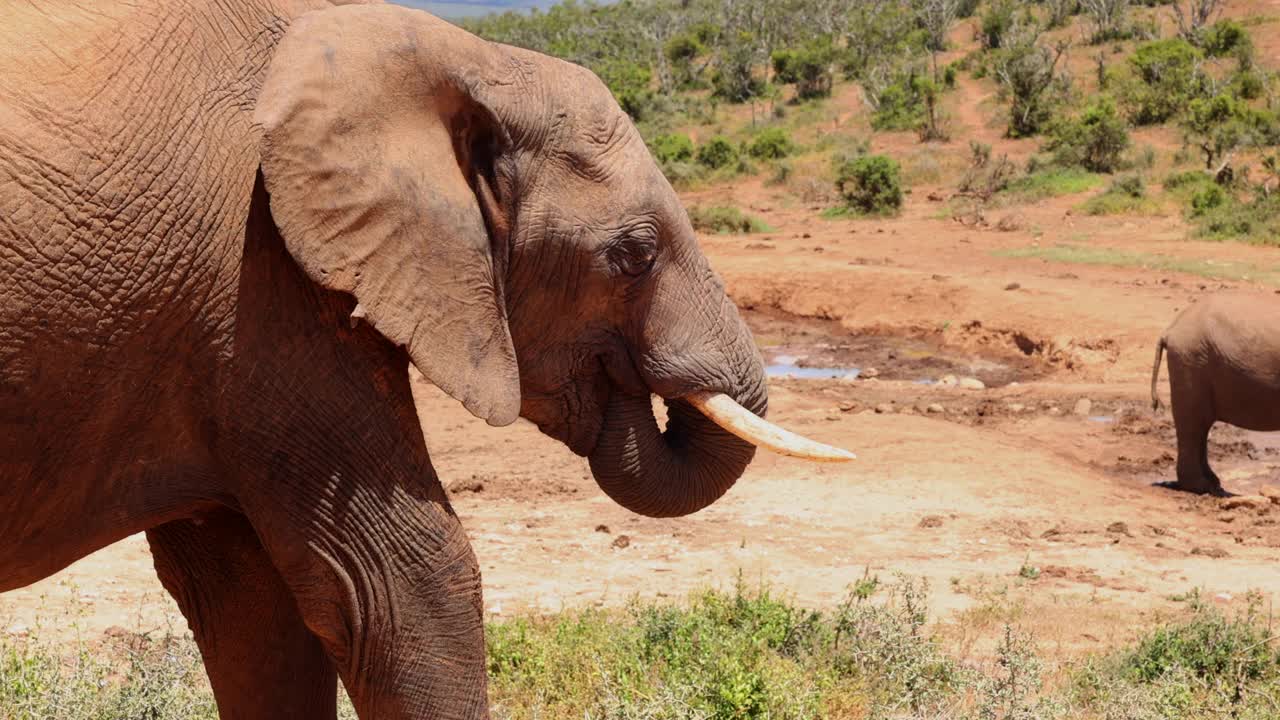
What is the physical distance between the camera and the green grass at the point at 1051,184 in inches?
842

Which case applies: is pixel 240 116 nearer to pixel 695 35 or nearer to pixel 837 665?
pixel 837 665

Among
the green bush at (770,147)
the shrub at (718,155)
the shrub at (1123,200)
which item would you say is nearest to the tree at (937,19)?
the green bush at (770,147)

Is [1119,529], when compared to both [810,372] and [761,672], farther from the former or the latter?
[810,372]

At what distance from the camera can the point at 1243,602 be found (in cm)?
681

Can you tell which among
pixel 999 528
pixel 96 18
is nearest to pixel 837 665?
pixel 999 528

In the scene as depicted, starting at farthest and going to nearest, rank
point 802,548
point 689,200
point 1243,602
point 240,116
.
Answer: point 689,200, point 802,548, point 1243,602, point 240,116

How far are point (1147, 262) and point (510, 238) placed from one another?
1444 cm

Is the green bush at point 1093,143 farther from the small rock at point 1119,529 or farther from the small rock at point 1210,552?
the small rock at point 1210,552

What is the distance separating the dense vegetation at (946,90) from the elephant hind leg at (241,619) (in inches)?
618

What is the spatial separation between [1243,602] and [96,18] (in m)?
5.84

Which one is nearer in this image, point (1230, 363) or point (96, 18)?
point (96, 18)

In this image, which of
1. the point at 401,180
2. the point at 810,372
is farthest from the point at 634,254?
the point at 810,372

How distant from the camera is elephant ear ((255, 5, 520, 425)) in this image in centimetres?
264

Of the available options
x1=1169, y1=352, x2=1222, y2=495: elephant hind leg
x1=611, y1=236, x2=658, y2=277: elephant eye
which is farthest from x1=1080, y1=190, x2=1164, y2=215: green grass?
x1=611, y1=236, x2=658, y2=277: elephant eye
